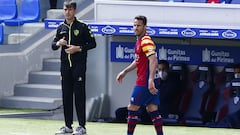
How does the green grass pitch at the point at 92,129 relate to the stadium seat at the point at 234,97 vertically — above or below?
below

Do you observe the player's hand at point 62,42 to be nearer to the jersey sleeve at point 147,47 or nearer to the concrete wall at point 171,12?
the jersey sleeve at point 147,47

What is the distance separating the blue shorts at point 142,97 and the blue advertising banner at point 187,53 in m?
5.94

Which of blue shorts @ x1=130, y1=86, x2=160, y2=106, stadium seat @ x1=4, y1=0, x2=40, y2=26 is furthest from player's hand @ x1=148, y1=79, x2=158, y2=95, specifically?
stadium seat @ x1=4, y1=0, x2=40, y2=26

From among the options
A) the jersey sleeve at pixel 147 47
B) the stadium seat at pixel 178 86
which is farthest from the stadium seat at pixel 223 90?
the jersey sleeve at pixel 147 47

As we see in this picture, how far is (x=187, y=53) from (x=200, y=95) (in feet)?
3.19

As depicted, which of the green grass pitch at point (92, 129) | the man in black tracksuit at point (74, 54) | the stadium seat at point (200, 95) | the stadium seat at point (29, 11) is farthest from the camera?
the stadium seat at point (29, 11)

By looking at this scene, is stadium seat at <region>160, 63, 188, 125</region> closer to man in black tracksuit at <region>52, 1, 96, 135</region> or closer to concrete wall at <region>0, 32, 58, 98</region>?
concrete wall at <region>0, 32, 58, 98</region>

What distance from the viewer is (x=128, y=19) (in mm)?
17031

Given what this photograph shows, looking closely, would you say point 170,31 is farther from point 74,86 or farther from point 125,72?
point 125,72

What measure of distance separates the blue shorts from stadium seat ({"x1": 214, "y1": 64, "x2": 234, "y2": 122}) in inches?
221

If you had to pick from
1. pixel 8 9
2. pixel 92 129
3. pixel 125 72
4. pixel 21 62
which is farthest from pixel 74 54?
pixel 8 9

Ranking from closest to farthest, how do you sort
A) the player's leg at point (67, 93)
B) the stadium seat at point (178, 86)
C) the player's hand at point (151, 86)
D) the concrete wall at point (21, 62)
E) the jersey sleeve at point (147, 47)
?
the player's hand at point (151, 86)
the jersey sleeve at point (147, 47)
the player's leg at point (67, 93)
the stadium seat at point (178, 86)
the concrete wall at point (21, 62)

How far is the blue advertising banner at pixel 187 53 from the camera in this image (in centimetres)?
1719

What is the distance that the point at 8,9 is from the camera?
1948 cm
